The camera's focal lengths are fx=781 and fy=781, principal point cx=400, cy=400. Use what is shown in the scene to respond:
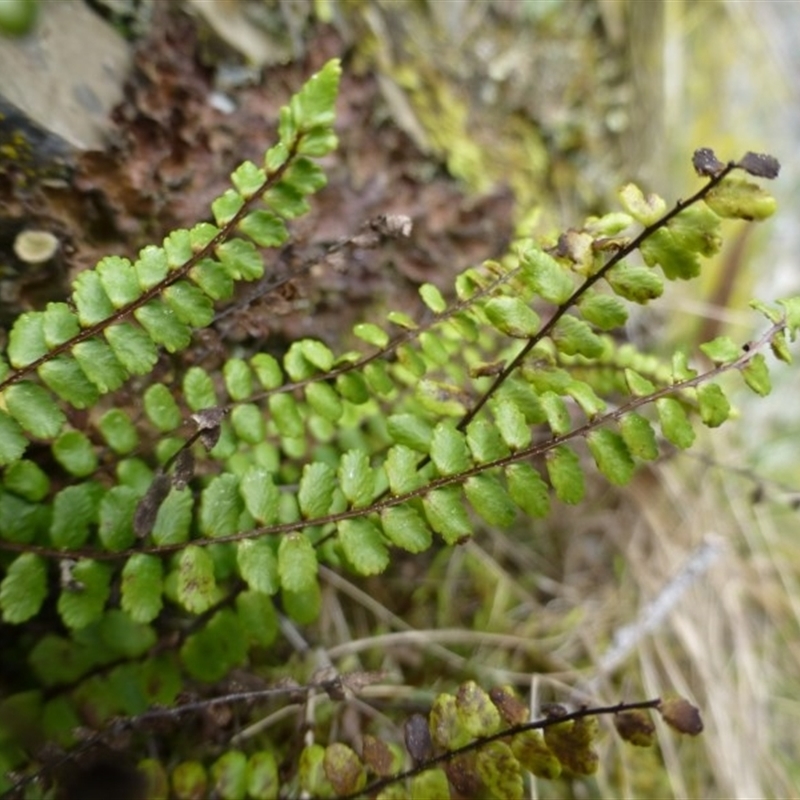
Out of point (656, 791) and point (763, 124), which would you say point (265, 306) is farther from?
point (763, 124)

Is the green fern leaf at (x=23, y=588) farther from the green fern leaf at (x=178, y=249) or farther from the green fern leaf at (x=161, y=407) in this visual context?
the green fern leaf at (x=178, y=249)

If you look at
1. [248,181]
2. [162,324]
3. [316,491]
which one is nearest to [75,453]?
[162,324]

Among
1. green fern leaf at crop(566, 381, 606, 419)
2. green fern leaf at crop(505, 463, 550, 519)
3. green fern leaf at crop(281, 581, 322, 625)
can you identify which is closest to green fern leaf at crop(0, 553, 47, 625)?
green fern leaf at crop(281, 581, 322, 625)

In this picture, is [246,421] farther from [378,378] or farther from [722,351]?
[722,351]

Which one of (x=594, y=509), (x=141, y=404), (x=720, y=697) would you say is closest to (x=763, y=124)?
(x=594, y=509)

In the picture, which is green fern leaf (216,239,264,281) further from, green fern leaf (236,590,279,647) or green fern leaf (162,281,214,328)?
green fern leaf (236,590,279,647)

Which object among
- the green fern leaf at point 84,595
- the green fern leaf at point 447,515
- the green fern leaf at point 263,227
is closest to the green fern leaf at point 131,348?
the green fern leaf at point 263,227

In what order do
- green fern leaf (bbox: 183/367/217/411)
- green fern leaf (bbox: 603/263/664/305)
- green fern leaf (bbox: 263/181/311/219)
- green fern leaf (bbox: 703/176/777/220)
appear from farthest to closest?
1. green fern leaf (bbox: 183/367/217/411)
2. green fern leaf (bbox: 263/181/311/219)
3. green fern leaf (bbox: 603/263/664/305)
4. green fern leaf (bbox: 703/176/777/220)

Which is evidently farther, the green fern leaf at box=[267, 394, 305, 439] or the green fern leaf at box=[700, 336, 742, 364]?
the green fern leaf at box=[267, 394, 305, 439]
